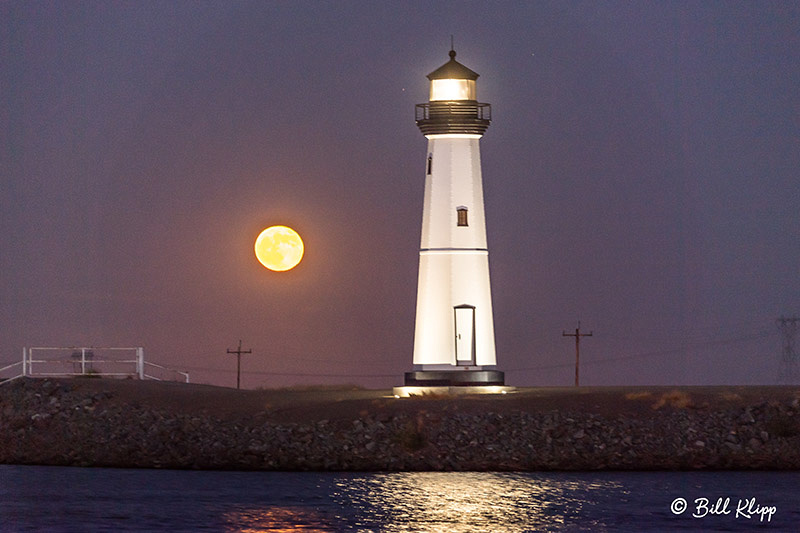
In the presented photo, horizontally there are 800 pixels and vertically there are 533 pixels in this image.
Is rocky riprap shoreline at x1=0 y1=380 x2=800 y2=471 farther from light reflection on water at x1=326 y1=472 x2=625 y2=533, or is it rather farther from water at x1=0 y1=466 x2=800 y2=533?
light reflection on water at x1=326 y1=472 x2=625 y2=533

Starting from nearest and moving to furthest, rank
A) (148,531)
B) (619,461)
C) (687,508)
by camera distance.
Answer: (148,531)
(687,508)
(619,461)

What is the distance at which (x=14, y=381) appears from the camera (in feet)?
250

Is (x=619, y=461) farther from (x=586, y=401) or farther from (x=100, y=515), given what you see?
(x=100, y=515)

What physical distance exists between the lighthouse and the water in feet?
22.1

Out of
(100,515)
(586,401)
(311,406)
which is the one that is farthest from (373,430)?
(100,515)

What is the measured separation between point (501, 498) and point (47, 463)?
717 inches

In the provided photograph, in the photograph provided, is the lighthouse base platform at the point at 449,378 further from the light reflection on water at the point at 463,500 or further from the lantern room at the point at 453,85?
the lantern room at the point at 453,85

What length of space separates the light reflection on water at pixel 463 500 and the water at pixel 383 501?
0.11ft

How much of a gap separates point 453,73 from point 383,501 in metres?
19.7

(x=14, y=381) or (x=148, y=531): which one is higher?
(x=14, y=381)

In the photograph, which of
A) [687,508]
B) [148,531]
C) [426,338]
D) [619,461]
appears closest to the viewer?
[148,531]

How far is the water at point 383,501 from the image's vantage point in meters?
59.1

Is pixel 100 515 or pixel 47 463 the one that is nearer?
pixel 100 515

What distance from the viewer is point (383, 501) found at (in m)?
63.0
